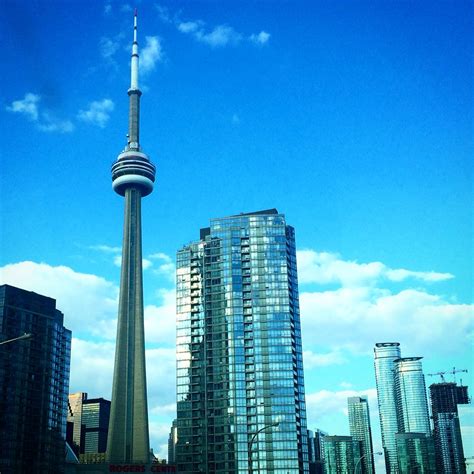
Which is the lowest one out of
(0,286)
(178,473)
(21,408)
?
(178,473)

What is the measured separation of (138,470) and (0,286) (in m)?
64.5

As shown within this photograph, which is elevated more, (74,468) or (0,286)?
(0,286)

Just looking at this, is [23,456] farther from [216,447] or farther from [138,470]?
[216,447]

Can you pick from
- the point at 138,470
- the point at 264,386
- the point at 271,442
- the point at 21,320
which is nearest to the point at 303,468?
the point at 271,442

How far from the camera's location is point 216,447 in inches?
7756

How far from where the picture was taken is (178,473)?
19338 centimetres

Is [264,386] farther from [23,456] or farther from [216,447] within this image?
[23,456]

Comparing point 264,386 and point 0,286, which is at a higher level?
point 0,286

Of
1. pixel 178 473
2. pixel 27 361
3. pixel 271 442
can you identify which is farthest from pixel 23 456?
pixel 271 442

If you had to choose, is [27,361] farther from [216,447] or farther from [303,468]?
[303,468]

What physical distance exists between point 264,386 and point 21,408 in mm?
69677

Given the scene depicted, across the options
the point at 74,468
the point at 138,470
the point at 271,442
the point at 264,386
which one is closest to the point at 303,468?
the point at 271,442

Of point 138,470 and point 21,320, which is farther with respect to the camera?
point 21,320

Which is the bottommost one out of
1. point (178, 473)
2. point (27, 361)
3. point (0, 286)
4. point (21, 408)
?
point (178, 473)
